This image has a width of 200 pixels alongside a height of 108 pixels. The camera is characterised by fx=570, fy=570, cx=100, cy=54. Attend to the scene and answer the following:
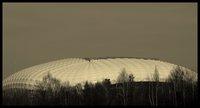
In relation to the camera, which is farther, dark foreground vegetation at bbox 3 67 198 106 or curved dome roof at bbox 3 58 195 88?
curved dome roof at bbox 3 58 195 88

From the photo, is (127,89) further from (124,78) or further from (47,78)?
(47,78)

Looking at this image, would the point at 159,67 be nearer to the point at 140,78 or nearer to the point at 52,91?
the point at 140,78

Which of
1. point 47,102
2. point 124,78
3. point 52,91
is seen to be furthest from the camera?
point 124,78

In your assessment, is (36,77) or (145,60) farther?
(145,60)

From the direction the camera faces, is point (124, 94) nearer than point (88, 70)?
Yes

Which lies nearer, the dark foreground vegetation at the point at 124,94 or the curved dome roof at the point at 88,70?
the dark foreground vegetation at the point at 124,94

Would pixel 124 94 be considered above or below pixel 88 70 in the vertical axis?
below

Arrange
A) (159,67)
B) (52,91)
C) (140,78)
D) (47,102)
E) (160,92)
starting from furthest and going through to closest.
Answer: (159,67) → (140,78) → (52,91) → (160,92) → (47,102)

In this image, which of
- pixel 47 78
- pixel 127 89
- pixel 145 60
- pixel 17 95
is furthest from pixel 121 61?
pixel 127 89
